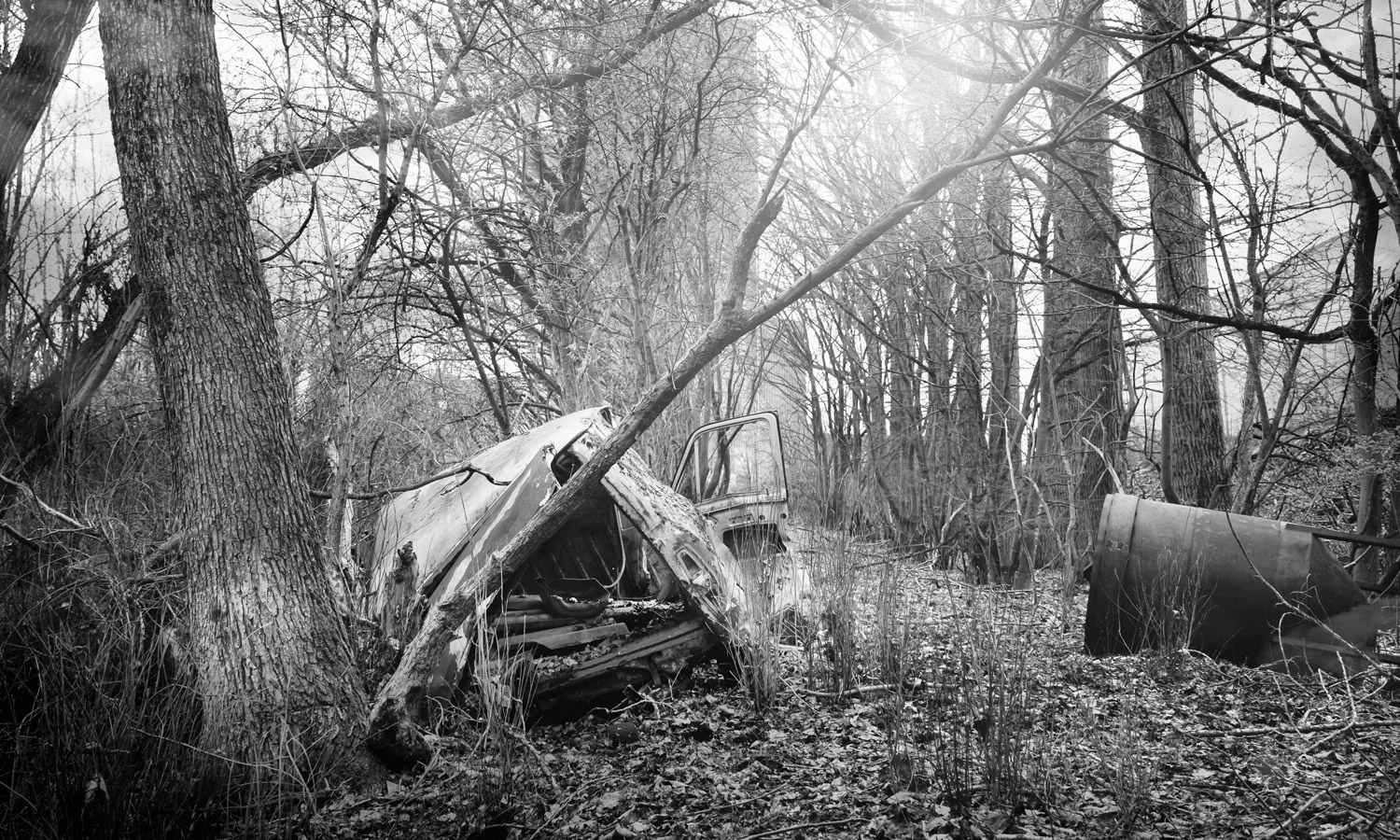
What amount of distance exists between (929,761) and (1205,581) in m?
2.35

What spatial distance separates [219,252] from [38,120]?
3555mm

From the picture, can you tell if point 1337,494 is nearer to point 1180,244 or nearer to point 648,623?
point 1180,244

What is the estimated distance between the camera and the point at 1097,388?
8.91 meters

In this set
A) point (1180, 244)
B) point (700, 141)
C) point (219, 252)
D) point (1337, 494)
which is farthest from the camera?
point (700, 141)

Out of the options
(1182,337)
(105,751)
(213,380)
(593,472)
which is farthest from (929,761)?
(1182,337)

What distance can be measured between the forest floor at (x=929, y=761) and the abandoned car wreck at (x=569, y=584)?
22 cm

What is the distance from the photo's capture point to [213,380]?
3.75m

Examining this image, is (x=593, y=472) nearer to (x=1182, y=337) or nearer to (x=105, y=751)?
(x=105, y=751)

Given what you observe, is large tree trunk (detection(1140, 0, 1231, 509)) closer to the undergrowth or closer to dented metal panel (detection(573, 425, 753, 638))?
dented metal panel (detection(573, 425, 753, 638))

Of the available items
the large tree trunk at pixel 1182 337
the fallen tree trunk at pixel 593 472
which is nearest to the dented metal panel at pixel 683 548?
the fallen tree trunk at pixel 593 472

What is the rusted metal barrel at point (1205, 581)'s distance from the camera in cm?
442

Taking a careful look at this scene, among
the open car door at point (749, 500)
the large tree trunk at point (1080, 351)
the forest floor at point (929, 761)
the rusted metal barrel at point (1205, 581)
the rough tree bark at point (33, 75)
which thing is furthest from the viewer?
the large tree trunk at point (1080, 351)

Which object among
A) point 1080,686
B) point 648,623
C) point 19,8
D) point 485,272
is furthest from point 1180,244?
point 19,8

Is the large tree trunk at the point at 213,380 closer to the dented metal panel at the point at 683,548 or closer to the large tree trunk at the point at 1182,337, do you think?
the dented metal panel at the point at 683,548
